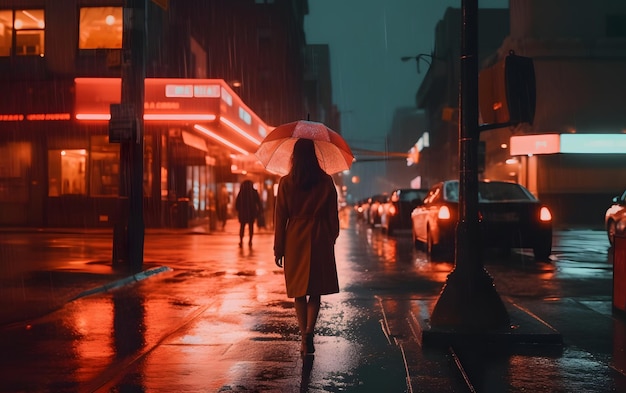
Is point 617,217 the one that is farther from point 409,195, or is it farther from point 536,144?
point 536,144

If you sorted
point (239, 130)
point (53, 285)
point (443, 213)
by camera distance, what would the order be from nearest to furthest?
1. point (53, 285)
2. point (443, 213)
3. point (239, 130)

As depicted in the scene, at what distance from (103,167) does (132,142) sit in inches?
664

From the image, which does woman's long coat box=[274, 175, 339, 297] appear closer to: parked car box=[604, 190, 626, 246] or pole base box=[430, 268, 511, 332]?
pole base box=[430, 268, 511, 332]

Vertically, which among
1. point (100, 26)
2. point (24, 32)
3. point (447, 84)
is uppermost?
point (447, 84)

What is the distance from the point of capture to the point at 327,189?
6.46 m

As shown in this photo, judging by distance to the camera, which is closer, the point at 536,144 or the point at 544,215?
the point at 544,215

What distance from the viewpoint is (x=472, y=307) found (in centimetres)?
722

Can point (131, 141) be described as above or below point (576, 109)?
below

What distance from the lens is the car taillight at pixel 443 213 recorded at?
15.0 meters

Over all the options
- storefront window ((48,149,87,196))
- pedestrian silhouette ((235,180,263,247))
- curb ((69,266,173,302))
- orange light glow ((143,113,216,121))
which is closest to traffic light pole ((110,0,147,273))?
curb ((69,266,173,302))

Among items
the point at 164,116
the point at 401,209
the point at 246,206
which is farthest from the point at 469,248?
the point at 164,116

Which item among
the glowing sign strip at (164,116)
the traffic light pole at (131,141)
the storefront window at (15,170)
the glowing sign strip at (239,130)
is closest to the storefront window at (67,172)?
the storefront window at (15,170)

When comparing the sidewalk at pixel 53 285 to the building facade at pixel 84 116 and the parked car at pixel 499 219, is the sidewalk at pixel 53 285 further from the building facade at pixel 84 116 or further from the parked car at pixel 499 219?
the building facade at pixel 84 116

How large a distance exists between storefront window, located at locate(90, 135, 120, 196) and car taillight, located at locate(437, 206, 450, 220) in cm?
1697
